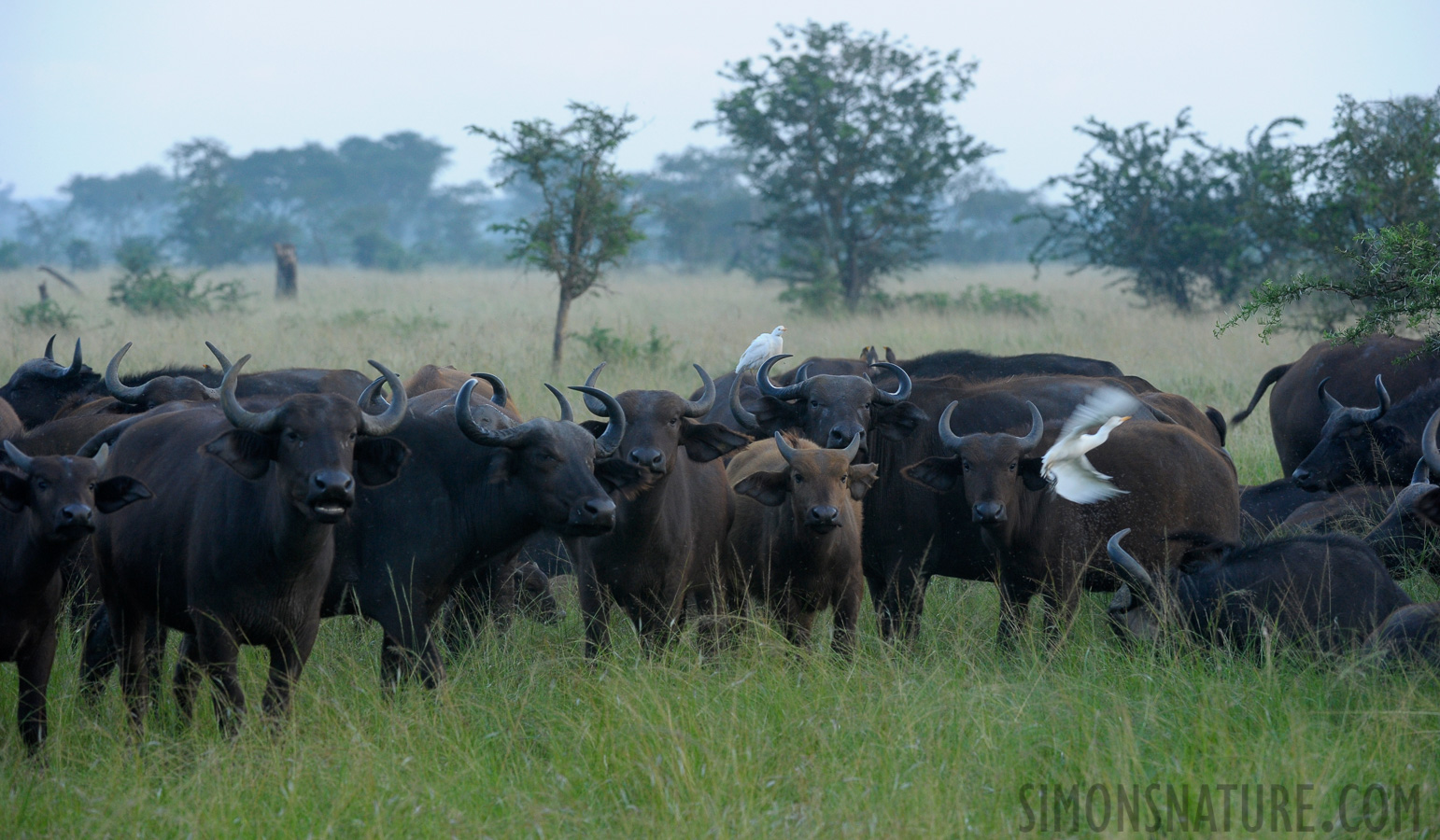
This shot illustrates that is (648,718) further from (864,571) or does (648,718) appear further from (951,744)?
(864,571)

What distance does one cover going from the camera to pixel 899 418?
6.75m

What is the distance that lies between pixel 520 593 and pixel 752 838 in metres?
3.22

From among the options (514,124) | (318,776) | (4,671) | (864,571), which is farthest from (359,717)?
(514,124)

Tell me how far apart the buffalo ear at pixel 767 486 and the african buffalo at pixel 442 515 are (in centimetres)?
70

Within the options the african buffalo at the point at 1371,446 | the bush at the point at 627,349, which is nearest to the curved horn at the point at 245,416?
the african buffalo at the point at 1371,446

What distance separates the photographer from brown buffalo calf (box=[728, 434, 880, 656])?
5434 mm

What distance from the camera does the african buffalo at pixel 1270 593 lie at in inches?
201

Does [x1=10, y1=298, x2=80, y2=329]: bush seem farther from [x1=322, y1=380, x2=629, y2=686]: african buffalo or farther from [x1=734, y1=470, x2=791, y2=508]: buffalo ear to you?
[x1=734, y1=470, x2=791, y2=508]: buffalo ear

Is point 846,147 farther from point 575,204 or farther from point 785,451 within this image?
point 785,451

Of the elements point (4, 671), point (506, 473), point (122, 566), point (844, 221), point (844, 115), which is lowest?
point (4, 671)

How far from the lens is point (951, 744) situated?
437 centimetres

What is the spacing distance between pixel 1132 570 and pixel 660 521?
217cm

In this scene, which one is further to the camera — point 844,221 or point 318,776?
point 844,221

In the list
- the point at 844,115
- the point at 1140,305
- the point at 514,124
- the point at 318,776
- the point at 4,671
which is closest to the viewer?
the point at 318,776
